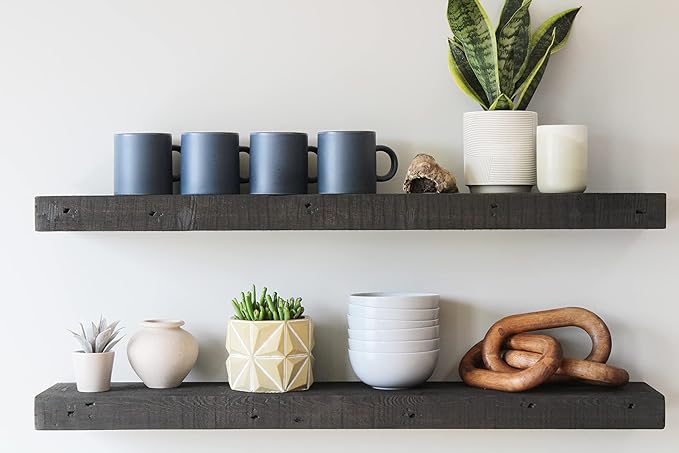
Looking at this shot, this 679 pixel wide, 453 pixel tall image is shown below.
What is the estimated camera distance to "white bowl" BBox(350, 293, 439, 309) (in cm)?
149

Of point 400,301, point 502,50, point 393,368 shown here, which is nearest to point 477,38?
point 502,50

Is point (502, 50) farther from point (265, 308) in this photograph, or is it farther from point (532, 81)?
point (265, 308)

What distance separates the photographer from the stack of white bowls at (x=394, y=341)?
148 cm

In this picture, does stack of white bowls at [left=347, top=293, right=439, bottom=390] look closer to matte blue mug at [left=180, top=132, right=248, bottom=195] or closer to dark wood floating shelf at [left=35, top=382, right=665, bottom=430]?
dark wood floating shelf at [left=35, top=382, right=665, bottom=430]

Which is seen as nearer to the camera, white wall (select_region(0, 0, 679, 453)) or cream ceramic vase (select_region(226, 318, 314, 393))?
cream ceramic vase (select_region(226, 318, 314, 393))

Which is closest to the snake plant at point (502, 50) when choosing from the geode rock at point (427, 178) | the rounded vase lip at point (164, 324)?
the geode rock at point (427, 178)

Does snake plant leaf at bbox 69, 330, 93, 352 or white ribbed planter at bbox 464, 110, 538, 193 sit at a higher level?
white ribbed planter at bbox 464, 110, 538, 193

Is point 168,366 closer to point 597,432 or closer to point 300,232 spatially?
point 300,232

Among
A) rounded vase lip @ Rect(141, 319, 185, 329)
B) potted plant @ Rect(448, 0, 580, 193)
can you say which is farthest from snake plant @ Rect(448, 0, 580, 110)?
rounded vase lip @ Rect(141, 319, 185, 329)

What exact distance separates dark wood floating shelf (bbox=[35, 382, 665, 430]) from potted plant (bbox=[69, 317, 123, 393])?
1.1 inches

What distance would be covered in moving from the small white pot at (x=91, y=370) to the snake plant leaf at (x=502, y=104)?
728mm

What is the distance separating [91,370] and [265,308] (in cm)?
29

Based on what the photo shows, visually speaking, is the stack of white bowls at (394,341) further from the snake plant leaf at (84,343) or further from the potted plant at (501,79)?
the snake plant leaf at (84,343)

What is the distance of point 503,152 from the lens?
4.91 ft
